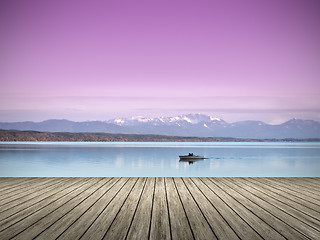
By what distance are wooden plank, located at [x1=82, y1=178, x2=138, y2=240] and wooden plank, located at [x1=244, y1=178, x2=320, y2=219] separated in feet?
7.97

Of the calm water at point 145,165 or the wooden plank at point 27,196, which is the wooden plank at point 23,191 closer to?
the wooden plank at point 27,196

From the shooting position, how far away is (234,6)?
13.6 meters

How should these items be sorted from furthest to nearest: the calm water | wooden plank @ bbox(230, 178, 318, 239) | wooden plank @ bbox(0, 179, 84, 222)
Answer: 1. the calm water
2. wooden plank @ bbox(0, 179, 84, 222)
3. wooden plank @ bbox(230, 178, 318, 239)

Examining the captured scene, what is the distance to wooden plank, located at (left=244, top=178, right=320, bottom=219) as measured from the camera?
3.82 meters

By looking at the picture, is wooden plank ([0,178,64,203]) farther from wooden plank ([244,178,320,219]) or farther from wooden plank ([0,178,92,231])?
wooden plank ([244,178,320,219])

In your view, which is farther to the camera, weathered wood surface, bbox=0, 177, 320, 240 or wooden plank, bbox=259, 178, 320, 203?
wooden plank, bbox=259, 178, 320, 203

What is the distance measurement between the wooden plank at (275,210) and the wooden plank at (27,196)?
11.4 ft

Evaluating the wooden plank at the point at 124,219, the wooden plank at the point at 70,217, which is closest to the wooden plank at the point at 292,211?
the wooden plank at the point at 124,219

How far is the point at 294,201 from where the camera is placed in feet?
14.7

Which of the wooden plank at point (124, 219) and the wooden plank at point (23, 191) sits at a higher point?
the wooden plank at point (124, 219)

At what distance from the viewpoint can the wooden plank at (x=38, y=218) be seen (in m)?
2.83

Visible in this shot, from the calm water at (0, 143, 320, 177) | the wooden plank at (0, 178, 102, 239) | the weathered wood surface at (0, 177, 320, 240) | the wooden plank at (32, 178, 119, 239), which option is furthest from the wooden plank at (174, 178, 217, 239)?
the calm water at (0, 143, 320, 177)

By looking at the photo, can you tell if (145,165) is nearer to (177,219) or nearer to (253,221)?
(177,219)

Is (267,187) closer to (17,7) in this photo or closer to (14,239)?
(14,239)
